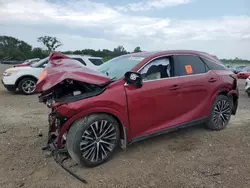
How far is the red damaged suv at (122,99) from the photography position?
3.37 meters

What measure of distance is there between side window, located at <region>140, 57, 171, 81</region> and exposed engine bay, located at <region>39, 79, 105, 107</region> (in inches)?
32.7

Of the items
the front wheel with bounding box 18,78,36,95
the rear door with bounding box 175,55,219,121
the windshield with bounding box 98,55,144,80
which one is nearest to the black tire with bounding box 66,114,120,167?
the windshield with bounding box 98,55,144,80

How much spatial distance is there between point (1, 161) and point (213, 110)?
397 cm

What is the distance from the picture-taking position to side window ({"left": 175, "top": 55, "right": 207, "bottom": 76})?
14.5ft

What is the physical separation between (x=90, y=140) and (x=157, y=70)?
165cm

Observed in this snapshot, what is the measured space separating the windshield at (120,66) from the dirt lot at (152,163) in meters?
1.31

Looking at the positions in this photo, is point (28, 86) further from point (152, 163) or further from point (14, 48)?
point (14, 48)

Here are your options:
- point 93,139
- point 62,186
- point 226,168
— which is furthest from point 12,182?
point 226,168

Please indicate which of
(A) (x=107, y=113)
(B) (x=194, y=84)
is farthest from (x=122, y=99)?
(B) (x=194, y=84)

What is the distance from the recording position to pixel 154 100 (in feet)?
12.9

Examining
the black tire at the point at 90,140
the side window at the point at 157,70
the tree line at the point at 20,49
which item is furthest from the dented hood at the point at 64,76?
the tree line at the point at 20,49

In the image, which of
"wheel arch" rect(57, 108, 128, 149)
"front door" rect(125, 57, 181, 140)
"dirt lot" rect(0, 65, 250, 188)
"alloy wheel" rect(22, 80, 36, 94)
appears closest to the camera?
"dirt lot" rect(0, 65, 250, 188)

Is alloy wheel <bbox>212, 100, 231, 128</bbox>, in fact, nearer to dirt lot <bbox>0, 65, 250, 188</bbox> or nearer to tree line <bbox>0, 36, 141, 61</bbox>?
dirt lot <bbox>0, 65, 250, 188</bbox>

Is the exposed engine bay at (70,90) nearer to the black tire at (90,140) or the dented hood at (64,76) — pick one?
the dented hood at (64,76)
